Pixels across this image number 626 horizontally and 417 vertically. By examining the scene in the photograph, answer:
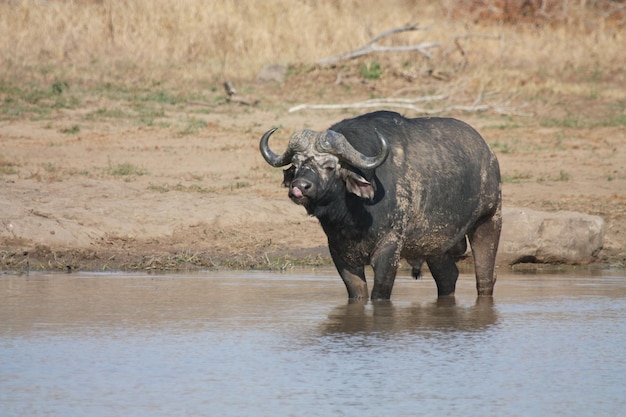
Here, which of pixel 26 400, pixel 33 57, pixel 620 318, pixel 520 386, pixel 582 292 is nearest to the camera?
pixel 26 400

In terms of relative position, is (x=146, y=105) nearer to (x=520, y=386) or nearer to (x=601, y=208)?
(x=601, y=208)

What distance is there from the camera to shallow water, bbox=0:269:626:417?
6234 mm

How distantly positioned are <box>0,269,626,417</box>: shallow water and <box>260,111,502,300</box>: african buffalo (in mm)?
347

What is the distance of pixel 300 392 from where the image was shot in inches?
255

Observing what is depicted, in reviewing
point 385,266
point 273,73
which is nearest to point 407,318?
point 385,266

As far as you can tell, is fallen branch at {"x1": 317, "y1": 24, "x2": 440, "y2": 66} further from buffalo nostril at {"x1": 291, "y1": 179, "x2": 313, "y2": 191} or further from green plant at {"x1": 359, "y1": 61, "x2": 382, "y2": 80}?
buffalo nostril at {"x1": 291, "y1": 179, "x2": 313, "y2": 191}

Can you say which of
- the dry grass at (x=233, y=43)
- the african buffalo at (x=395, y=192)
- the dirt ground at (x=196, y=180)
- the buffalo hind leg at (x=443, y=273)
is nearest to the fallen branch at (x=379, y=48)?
the dry grass at (x=233, y=43)

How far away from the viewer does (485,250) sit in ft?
35.3

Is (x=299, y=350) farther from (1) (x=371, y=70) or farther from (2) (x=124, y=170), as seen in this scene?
(1) (x=371, y=70)

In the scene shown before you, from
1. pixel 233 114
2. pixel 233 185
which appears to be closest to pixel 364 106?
pixel 233 114

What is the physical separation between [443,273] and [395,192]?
1.20 metres

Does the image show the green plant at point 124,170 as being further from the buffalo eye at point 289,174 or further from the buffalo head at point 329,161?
the buffalo head at point 329,161

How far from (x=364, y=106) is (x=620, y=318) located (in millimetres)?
11118

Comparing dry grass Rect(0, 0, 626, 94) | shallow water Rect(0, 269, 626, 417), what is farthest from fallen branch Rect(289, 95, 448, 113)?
shallow water Rect(0, 269, 626, 417)
